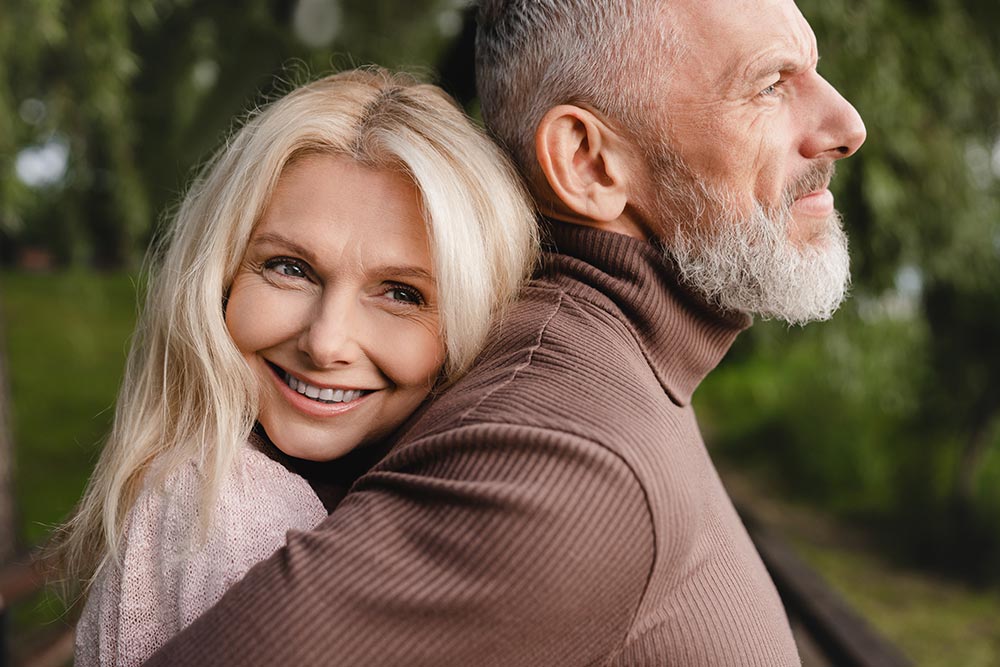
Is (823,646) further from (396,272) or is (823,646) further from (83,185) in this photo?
(83,185)

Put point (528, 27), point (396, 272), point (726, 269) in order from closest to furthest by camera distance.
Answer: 1. point (396, 272)
2. point (726, 269)
3. point (528, 27)

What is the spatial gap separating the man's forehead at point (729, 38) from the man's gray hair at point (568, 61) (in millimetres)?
33

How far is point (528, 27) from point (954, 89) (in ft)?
11.7

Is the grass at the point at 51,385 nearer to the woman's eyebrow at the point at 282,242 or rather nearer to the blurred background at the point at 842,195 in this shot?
the blurred background at the point at 842,195

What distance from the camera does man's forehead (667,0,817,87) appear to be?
1410 mm

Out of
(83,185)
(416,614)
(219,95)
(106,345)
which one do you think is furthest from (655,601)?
(106,345)

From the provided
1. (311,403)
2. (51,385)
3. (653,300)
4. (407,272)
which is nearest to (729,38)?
(653,300)

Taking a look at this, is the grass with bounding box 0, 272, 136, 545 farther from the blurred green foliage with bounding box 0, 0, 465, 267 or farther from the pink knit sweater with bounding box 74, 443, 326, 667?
the pink knit sweater with bounding box 74, 443, 326, 667

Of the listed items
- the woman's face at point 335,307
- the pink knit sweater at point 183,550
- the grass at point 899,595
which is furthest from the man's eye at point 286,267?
the grass at point 899,595

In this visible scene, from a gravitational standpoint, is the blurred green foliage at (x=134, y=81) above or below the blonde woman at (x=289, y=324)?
below

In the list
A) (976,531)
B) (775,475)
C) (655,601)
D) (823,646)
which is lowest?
(775,475)

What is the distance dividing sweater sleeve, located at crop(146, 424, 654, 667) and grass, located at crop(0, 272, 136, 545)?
6342mm

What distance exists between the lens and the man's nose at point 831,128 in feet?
4.80

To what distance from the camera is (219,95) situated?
4.60 metres
